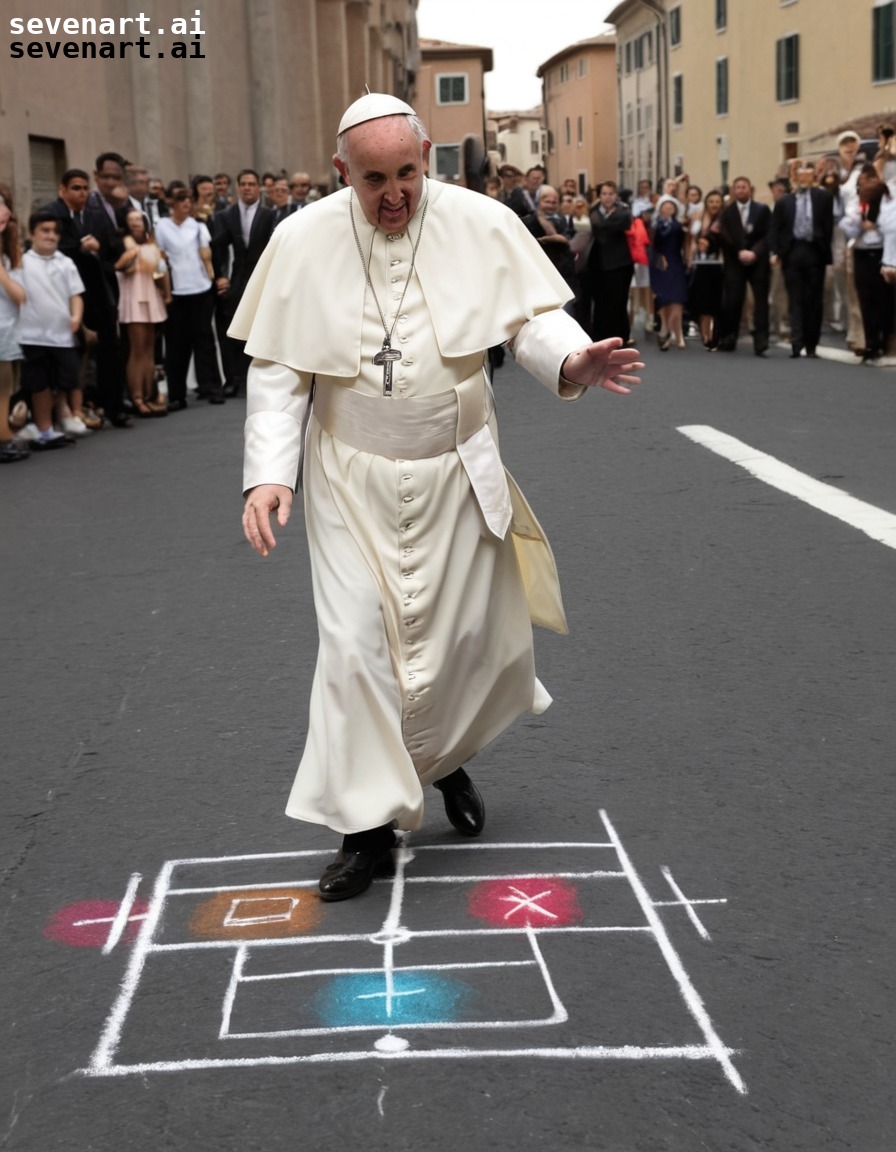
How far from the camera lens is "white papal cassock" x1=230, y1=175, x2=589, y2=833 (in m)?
4.57

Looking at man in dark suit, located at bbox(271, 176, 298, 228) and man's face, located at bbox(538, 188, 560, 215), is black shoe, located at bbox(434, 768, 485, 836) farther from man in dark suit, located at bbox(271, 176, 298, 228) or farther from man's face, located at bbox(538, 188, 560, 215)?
man's face, located at bbox(538, 188, 560, 215)

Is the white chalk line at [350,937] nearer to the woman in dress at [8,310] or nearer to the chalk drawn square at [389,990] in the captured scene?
the chalk drawn square at [389,990]

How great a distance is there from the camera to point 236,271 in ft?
57.6

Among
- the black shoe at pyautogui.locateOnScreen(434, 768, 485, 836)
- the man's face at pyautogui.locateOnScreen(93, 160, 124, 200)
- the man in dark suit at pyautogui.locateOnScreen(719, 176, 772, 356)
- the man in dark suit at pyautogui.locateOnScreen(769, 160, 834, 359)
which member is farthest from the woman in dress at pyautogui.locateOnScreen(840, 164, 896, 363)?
→ the black shoe at pyautogui.locateOnScreen(434, 768, 485, 836)

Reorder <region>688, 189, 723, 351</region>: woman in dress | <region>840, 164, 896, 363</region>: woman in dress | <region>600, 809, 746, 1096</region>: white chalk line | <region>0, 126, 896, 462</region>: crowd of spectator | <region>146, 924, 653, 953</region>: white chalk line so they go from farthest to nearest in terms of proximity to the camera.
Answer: <region>688, 189, 723, 351</region>: woman in dress, <region>840, 164, 896, 363</region>: woman in dress, <region>0, 126, 896, 462</region>: crowd of spectator, <region>146, 924, 653, 953</region>: white chalk line, <region>600, 809, 746, 1096</region>: white chalk line

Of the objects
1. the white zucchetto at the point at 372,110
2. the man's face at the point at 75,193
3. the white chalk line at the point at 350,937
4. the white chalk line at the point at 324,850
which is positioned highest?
the man's face at the point at 75,193

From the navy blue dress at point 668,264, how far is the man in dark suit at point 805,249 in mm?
1806

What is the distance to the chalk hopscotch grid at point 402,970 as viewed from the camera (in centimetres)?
356

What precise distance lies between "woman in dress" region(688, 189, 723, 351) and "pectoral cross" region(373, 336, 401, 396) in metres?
17.9

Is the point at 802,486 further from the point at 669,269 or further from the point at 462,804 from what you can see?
the point at 669,269

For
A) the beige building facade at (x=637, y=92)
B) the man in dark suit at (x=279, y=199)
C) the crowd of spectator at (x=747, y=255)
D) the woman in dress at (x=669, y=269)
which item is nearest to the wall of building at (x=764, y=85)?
the beige building facade at (x=637, y=92)

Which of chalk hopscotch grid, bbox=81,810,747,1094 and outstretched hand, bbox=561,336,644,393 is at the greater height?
outstretched hand, bbox=561,336,644,393

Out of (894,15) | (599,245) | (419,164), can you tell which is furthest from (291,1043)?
(894,15)

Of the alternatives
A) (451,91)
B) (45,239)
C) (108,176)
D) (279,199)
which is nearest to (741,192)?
(279,199)
